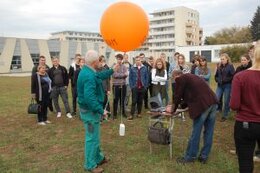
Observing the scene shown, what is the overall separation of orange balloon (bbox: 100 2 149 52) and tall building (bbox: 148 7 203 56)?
8144cm

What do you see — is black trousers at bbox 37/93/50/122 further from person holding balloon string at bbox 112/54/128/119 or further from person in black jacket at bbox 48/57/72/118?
person holding balloon string at bbox 112/54/128/119

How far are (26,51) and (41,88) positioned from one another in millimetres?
41733

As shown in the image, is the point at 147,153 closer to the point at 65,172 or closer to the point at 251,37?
the point at 65,172

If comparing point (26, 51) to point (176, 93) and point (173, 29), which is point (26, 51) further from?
point (173, 29)

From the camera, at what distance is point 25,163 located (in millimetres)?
5344

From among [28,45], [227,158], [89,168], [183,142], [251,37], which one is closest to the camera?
[89,168]

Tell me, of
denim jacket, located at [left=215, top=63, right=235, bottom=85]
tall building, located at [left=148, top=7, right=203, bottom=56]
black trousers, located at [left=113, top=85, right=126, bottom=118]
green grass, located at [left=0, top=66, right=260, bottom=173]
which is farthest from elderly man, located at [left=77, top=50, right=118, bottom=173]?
tall building, located at [left=148, top=7, right=203, bottom=56]

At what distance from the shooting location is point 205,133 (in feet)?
16.5

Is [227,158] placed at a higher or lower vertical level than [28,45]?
lower

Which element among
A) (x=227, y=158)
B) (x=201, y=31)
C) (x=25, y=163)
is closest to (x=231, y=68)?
(x=227, y=158)

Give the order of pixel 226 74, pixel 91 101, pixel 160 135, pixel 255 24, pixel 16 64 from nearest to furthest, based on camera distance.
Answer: pixel 91 101
pixel 160 135
pixel 226 74
pixel 16 64
pixel 255 24

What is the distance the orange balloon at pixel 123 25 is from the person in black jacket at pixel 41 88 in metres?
2.65

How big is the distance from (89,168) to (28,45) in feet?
152

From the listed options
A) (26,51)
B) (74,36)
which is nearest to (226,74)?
(26,51)
